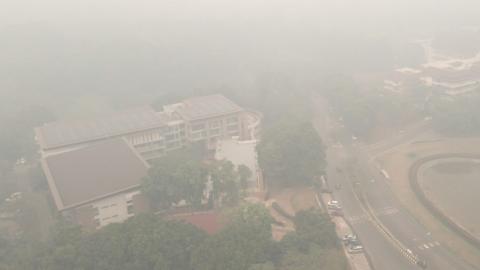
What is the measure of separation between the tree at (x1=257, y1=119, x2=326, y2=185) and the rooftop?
29.3ft

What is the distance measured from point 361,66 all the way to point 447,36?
75.9ft

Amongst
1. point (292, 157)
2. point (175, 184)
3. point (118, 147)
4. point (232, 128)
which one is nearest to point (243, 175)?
point (292, 157)

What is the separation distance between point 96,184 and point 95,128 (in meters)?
9.91

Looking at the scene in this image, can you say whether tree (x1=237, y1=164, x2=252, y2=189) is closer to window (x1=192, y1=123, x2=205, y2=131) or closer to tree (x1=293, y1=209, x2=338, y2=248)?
tree (x1=293, y1=209, x2=338, y2=248)

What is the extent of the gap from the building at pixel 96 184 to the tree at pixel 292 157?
29.4 feet

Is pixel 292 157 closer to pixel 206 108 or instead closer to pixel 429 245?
pixel 206 108

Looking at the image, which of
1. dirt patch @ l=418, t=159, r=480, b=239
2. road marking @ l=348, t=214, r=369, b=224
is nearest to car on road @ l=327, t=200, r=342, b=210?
road marking @ l=348, t=214, r=369, b=224

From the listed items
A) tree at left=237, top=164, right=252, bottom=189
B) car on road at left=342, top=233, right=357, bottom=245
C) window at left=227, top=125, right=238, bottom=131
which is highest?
window at left=227, top=125, right=238, bottom=131

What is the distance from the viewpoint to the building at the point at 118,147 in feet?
93.9

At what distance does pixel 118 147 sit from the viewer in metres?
34.2

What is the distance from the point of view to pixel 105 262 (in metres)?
20.7

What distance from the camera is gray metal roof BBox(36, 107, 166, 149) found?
117 feet

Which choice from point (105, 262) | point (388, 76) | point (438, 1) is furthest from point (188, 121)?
point (438, 1)

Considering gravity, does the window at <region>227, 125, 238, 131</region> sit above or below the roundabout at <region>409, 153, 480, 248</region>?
above
